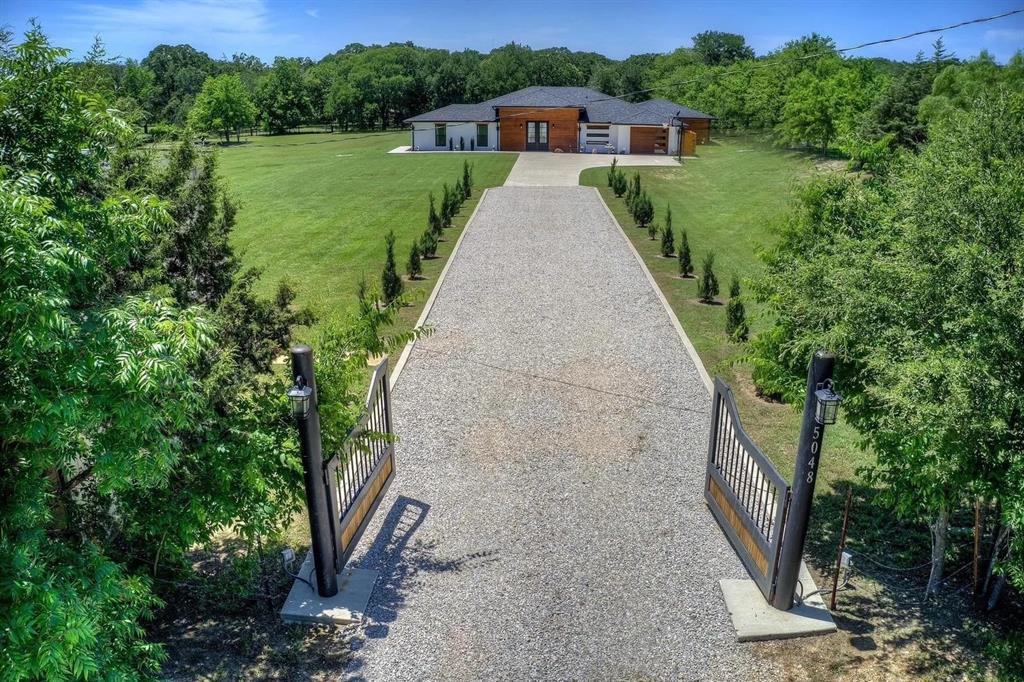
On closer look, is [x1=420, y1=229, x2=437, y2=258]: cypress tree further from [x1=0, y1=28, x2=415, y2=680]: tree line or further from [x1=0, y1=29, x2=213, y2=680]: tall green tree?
[x1=0, y1=29, x2=213, y2=680]: tall green tree

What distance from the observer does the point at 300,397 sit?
6055 mm

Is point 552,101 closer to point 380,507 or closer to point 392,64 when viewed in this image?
point 392,64

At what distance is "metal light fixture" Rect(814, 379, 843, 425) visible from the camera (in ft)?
19.8

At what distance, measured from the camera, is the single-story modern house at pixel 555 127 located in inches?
1865

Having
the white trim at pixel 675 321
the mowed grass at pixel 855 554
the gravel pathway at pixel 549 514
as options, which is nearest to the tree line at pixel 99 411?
the gravel pathway at pixel 549 514

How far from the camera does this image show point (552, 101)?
161 feet

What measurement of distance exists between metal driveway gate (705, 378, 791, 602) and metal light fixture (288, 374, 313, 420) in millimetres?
4069

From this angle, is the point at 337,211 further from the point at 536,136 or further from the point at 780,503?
the point at 780,503

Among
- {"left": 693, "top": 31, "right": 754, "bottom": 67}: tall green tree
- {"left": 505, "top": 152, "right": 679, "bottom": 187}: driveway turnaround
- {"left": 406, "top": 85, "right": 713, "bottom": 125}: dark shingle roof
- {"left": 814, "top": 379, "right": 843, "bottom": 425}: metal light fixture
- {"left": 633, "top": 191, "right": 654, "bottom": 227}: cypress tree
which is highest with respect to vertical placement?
{"left": 693, "top": 31, "right": 754, "bottom": 67}: tall green tree

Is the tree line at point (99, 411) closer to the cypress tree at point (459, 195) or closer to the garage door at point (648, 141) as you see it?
the cypress tree at point (459, 195)

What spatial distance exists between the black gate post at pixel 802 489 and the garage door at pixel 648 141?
141 feet

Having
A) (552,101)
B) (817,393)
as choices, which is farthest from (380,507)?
(552,101)

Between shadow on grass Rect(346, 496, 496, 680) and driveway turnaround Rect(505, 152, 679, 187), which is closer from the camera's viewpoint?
shadow on grass Rect(346, 496, 496, 680)

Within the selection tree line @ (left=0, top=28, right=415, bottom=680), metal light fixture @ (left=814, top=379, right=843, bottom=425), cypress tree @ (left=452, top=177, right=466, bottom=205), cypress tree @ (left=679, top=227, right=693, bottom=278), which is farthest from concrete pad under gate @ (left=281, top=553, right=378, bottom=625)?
cypress tree @ (left=452, top=177, right=466, bottom=205)
